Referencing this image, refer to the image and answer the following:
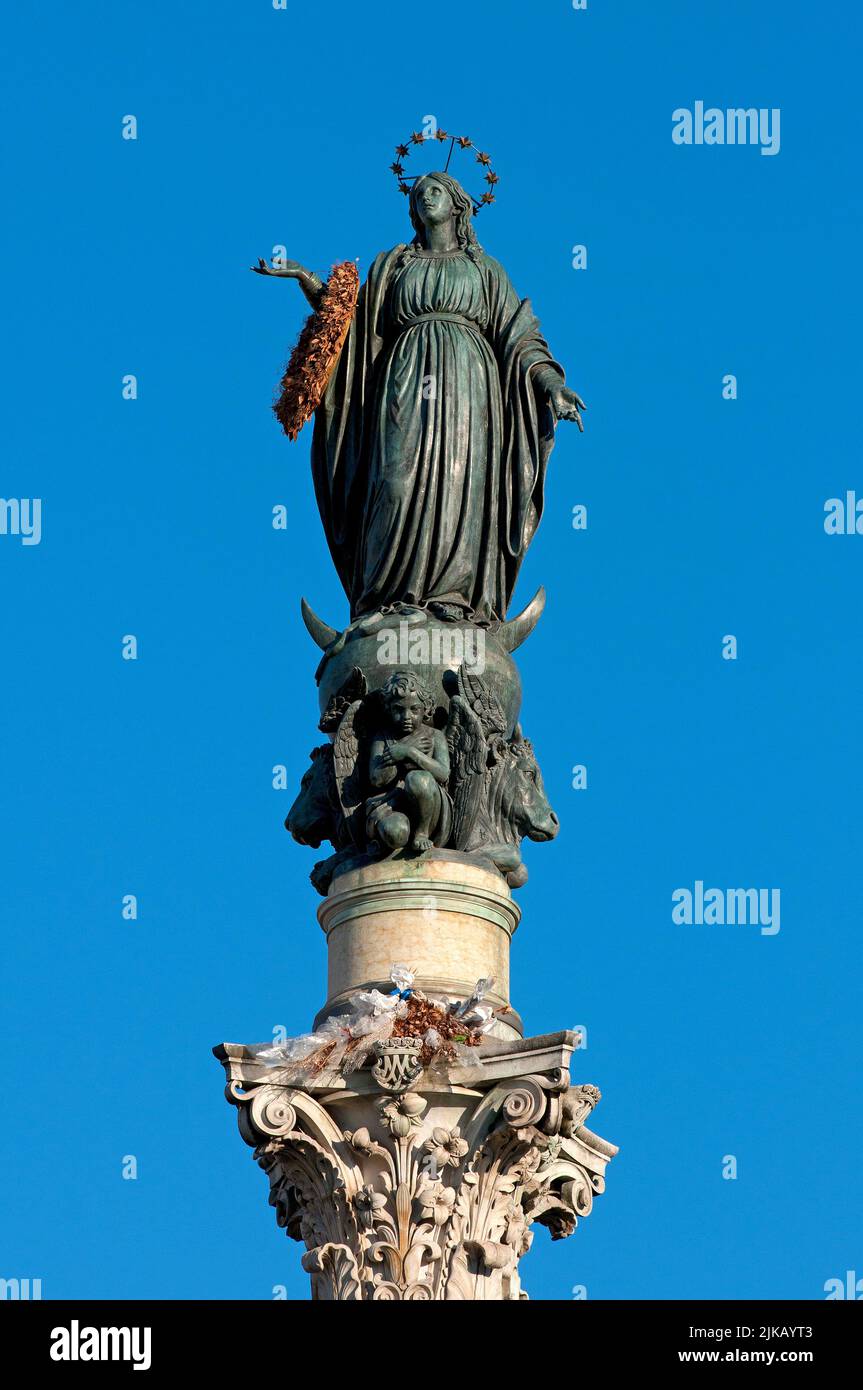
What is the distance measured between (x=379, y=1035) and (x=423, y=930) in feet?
4.80

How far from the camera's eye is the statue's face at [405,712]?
29.3m

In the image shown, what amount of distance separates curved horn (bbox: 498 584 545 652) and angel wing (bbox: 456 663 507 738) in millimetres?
1128

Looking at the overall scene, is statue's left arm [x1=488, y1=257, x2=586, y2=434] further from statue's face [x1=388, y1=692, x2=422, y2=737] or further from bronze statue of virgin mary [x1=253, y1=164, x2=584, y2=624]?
statue's face [x1=388, y1=692, x2=422, y2=737]

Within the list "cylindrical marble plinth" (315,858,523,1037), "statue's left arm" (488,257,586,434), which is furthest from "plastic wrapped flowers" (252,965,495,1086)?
"statue's left arm" (488,257,586,434)

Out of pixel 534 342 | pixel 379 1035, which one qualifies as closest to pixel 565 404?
pixel 534 342

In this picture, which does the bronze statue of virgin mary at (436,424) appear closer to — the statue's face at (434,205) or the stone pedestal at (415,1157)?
the statue's face at (434,205)

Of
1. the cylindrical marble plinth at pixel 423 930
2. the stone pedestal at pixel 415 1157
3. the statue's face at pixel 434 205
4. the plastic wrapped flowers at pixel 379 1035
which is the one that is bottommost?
the stone pedestal at pixel 415 1157

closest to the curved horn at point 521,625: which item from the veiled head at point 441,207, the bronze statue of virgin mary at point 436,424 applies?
the bronze statue of virgin mary at point 436,424

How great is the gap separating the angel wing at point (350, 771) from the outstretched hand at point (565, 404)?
4.10 m

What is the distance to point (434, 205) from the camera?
3234cm

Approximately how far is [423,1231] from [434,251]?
11.2 metres

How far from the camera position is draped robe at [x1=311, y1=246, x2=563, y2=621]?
30.8m

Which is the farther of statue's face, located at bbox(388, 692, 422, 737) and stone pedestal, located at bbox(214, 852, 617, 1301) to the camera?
statue's face, located at bbox(388, 692, 422, 737)
